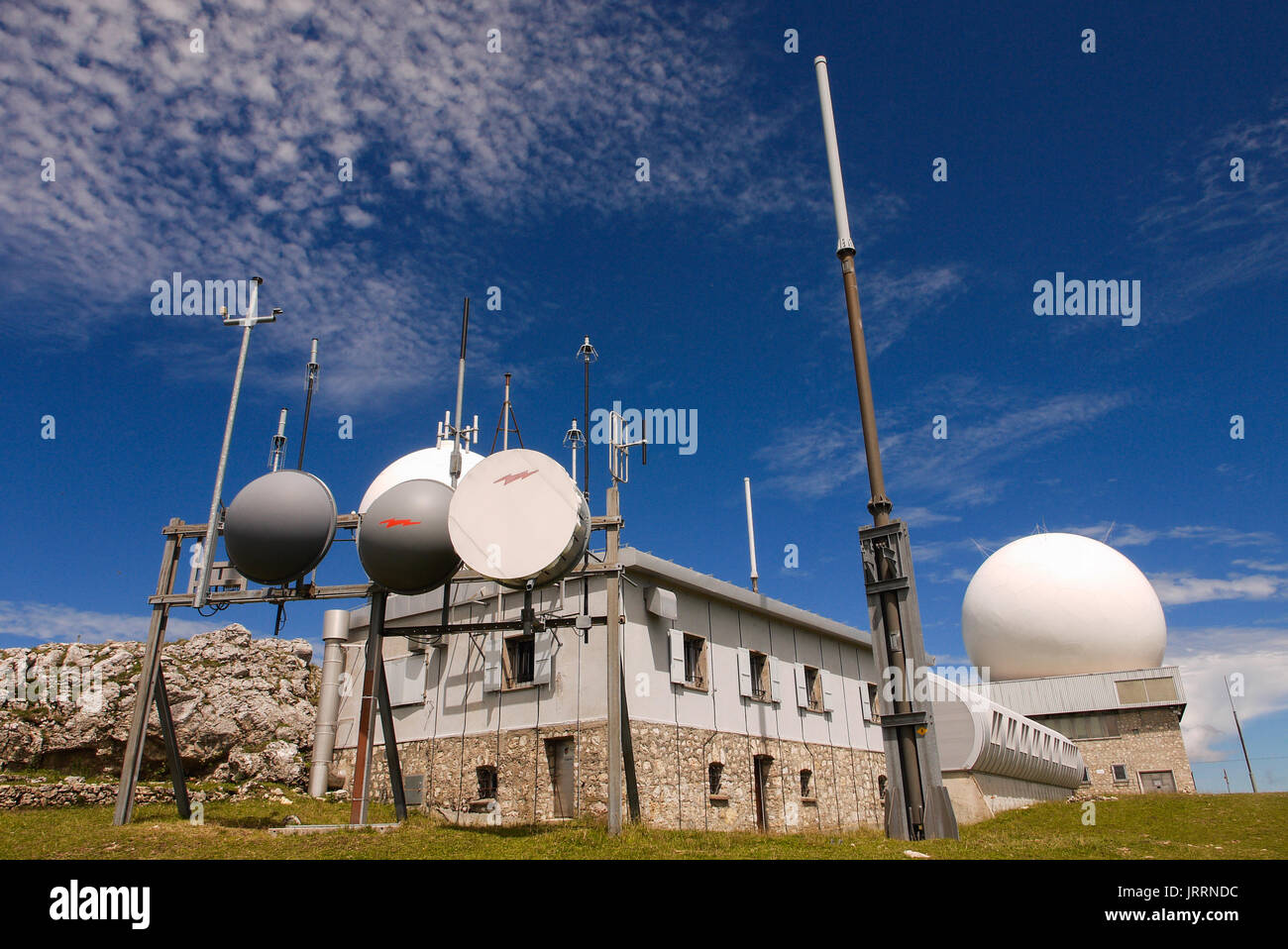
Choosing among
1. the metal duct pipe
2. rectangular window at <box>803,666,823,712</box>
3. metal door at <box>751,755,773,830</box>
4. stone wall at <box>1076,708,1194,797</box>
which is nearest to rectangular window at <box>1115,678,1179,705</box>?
stone wall at <box>1076,708,1194,797</box>

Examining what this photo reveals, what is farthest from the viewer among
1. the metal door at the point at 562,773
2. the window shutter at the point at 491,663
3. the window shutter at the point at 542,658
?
the window shutter at the point at 491,663

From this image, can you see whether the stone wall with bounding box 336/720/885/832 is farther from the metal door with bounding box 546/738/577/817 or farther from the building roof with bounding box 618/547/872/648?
the building roof with bounding box 618/547/872/648

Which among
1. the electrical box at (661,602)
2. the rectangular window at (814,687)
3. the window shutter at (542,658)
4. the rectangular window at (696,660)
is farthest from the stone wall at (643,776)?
the electrical box at (661,602)

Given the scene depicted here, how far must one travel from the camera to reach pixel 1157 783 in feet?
106

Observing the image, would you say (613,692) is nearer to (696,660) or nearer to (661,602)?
(661,602)

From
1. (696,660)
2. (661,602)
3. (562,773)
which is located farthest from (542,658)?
(696,660)

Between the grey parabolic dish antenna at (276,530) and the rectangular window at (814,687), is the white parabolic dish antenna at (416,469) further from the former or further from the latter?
the rectangular window at (814,687)

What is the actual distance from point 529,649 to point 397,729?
4428 mm

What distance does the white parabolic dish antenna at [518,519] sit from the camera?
11.6m

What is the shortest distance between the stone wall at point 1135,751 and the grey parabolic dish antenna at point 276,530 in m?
33.0

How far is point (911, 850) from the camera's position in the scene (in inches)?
391

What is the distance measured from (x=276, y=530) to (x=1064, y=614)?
3456 cm
